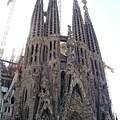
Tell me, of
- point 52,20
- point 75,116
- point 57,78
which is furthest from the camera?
point 52,20

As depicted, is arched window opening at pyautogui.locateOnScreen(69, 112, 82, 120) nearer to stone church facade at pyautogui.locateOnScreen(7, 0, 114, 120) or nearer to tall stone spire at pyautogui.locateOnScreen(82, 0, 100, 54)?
stone church facade at pyautogui.locateOnScreen(7, 0, 114, 120)

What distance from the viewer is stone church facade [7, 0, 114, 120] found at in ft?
104

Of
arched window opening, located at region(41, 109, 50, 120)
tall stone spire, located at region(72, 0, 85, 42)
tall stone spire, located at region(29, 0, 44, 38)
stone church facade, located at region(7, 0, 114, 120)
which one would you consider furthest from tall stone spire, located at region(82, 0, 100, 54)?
arched window opening, located at region(41, 109, 50, 120)

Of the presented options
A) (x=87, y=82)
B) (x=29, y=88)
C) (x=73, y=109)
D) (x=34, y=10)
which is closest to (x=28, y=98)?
(x=29, y=88)

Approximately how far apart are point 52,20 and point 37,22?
122 inches

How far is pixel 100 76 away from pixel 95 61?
A: 136 inches

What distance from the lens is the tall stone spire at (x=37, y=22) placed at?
40844mm

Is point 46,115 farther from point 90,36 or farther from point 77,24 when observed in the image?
point 77,24

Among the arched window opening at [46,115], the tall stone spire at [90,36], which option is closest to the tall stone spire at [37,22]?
the tall stone spire at [90,36]

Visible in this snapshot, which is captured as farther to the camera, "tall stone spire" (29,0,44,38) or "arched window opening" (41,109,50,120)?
"tall stone spire" (29,0,44,38)

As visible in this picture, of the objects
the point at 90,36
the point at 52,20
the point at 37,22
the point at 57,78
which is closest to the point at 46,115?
the point at 57,78

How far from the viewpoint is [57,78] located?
3497 centimetres

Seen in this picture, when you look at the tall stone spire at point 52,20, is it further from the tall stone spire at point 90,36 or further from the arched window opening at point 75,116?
the arched window opening at point 75,116

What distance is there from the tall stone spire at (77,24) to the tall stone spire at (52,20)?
13.9 ft
